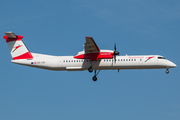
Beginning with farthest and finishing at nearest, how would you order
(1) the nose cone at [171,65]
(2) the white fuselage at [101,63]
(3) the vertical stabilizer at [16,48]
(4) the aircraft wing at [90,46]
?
(3) the vertical stabilizer at [16,48] → (1) the nose cone at [171,65] → (2) the white fuselage at [101,63] → (4) the aircraft wing at [90,46]

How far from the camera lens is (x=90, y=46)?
1192 inches

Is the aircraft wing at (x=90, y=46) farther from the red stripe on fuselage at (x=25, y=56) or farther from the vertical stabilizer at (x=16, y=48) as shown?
the vertical stabilizer at (x=16, y=48)

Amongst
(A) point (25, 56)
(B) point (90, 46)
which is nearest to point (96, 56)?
(B) point (90, 46)

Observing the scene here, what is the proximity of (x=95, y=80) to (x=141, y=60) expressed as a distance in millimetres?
5776

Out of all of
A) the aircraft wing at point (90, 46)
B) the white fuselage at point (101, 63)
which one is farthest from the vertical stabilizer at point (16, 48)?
the aircraft wing at point (90, 46)

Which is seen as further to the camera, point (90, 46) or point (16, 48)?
point (16, 48)

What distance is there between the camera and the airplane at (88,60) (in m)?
31.1

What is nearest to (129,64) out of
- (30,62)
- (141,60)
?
(141,60)

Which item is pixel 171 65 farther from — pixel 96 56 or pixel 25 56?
pixel 25 56

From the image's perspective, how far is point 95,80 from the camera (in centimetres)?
3294

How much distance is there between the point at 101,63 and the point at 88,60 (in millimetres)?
1494

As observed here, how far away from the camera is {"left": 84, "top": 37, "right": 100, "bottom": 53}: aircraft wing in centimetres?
2914

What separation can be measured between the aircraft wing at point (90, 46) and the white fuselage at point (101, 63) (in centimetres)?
139

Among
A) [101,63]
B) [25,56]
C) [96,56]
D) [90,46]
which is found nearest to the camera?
[90,46]
